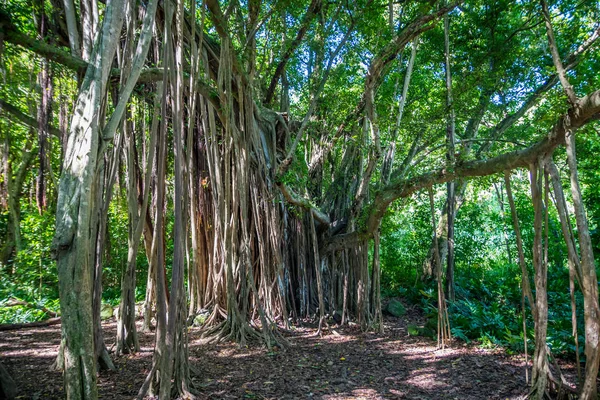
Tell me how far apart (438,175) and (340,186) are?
6.97 feet

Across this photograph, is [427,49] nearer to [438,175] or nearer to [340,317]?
[438,175]

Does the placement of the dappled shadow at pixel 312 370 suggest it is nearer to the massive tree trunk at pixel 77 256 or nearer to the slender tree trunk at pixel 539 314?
the slender tree trunk at pixel 539 314

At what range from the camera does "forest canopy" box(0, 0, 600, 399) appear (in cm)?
222

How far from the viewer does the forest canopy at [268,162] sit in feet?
7.29

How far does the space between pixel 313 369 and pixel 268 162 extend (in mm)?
2425

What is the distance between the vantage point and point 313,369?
3.34 m

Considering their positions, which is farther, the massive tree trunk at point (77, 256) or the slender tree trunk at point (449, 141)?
the slender tree trunk at point (449, 141)

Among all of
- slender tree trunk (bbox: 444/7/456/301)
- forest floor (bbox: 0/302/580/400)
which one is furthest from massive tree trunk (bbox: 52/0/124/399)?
slender tree trunk (bbox: 444/7/456/301)

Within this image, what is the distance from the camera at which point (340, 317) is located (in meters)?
5.34

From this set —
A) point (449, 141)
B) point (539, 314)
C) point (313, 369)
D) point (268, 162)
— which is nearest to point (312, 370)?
point (313, 369)

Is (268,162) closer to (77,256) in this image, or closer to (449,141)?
(449,141)

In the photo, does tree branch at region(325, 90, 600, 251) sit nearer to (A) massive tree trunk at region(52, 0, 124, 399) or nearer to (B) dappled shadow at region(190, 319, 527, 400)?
(B) dappled shadow at region(190, 319, 527, 400)

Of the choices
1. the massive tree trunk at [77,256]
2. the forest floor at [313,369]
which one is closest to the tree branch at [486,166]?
the forest floor at [313,369]

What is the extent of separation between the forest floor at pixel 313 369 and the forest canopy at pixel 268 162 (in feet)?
0.80
